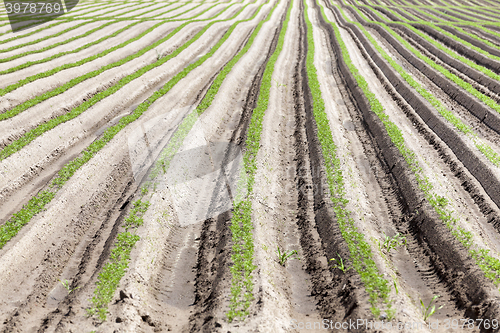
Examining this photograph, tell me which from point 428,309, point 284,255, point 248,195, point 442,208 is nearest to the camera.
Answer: point 428,309

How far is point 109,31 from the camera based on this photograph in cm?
3450

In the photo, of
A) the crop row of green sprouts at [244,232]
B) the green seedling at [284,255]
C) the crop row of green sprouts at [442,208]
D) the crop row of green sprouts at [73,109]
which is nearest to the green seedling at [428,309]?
the crop row of green sprouts at [442,208]

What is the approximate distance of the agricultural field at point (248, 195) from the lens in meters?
7.37

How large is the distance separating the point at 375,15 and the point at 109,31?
36.7m

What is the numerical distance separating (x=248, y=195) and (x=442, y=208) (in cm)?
636

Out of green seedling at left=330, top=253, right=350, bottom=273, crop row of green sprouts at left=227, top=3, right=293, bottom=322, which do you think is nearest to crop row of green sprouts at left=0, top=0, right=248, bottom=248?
crop row of green sprouts at left=227, top=3, right=293, bottom=322

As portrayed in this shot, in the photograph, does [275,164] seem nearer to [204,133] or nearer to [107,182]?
[204,133]

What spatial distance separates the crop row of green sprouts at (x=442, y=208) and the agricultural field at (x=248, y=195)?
6cm

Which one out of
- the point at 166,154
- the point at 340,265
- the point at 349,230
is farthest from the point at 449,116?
the point at 166,154

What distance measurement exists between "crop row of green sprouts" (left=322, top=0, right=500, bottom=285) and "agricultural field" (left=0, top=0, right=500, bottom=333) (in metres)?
0.06

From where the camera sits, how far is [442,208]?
997 centimetres

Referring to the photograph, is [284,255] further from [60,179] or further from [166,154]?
[60,179]

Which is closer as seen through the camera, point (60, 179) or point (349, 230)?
point (349, 230)

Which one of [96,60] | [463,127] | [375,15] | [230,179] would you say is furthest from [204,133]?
[375,15]
